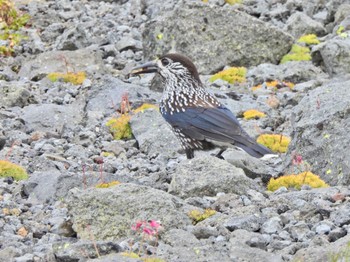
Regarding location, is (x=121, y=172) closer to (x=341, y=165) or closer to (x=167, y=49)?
(x=341, y=165)

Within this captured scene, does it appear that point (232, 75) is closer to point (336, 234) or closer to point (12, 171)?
point (12, 171)

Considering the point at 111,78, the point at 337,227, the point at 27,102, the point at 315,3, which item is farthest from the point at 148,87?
the point at 337,227

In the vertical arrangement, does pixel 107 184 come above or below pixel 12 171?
above

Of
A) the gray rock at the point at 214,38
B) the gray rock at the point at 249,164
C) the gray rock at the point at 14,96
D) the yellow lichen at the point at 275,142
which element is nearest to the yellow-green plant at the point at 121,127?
the gray rock at the point at 14,96

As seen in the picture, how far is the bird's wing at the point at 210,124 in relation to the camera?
521 inches

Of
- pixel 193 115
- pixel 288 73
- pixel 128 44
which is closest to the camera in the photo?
pixel 193 115

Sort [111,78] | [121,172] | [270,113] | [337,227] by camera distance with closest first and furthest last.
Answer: [337,227] < [121,172] < [270,113] < [111,78]

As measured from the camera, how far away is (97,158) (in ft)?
47.8

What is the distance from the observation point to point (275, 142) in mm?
15062

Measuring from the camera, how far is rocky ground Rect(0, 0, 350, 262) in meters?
9.43

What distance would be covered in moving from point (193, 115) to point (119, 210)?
167 inches

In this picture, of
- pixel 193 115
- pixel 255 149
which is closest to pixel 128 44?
pixel 193 115

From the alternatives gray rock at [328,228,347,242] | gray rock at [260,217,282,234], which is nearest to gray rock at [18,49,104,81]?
gray rock at [260,217,282,234]

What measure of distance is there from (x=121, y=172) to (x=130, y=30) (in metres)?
10.3
